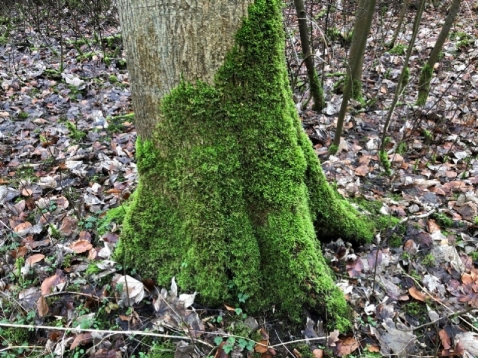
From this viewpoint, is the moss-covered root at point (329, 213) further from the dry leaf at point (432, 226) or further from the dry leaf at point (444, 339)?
the dry leaf at point (444, 339)

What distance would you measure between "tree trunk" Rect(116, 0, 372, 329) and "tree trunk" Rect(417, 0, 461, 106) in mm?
3742

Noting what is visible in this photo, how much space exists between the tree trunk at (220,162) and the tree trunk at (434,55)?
12.3ft

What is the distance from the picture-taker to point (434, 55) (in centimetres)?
504

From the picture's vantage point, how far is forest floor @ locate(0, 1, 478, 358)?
210cm

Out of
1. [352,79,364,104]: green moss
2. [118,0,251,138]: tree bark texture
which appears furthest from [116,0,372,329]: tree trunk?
[352,79,364,104]: green moss

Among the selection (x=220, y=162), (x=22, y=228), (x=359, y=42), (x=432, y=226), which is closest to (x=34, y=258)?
(x=22, y=228)

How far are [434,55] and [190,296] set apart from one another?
16.0 feet

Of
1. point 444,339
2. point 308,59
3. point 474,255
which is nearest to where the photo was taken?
point 444,339

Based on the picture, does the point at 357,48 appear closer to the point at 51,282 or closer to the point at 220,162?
the point at 220,162

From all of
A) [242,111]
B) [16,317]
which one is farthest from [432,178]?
[16,317]

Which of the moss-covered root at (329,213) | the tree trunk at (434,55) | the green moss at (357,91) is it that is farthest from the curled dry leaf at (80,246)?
the tree trunk at (434,55)

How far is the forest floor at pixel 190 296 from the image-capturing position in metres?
2.10

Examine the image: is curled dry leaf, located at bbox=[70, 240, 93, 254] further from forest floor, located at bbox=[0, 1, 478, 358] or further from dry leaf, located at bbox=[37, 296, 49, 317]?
dry leaf, located at bbox=[37, 296, 49, 317]

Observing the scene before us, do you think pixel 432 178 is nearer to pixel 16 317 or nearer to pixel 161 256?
pixel 161 256
